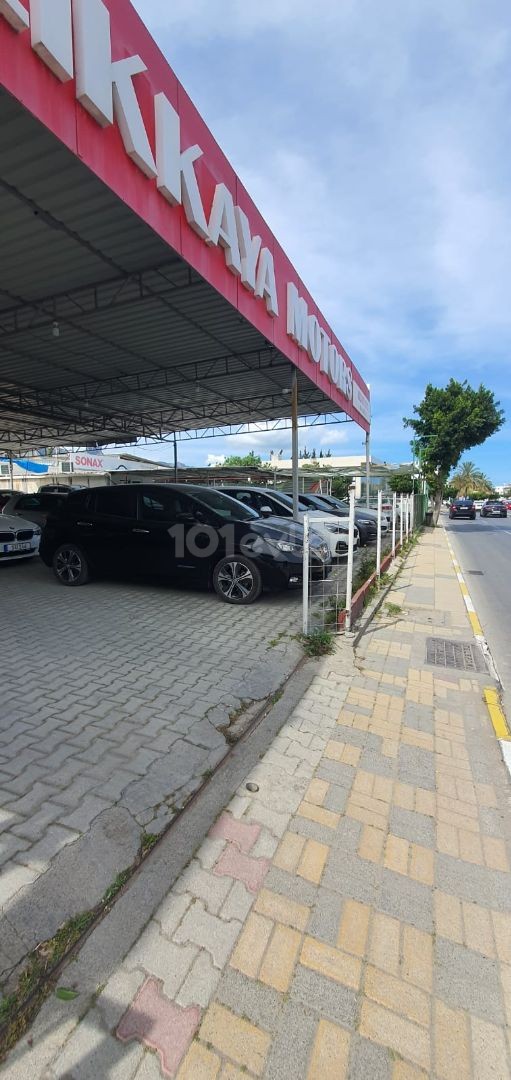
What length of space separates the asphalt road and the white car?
313 inches

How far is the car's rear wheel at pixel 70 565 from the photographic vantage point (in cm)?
713

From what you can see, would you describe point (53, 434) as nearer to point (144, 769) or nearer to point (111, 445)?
point (111, 445)

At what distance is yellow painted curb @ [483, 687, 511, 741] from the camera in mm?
3354

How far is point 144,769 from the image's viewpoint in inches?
105

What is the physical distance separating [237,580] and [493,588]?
570 centimetres

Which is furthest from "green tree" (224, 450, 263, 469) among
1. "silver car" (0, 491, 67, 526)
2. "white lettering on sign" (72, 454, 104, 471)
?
"silver car" (0, 491, 67, 526)

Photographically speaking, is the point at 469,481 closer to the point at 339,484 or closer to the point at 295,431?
the point at 339,484

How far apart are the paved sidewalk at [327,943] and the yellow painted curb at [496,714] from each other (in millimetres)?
366

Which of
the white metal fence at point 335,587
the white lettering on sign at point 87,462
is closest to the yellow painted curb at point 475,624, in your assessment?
the white metal fence at point 335,587

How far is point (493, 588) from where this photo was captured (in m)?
9.10

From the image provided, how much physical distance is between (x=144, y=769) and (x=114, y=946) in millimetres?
A: 1017

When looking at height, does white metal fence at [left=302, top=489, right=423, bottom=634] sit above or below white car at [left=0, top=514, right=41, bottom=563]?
below

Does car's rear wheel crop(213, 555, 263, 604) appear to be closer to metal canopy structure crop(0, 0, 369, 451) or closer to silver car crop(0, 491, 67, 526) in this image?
metal canopy structure crop(0, 0, 369, 451)

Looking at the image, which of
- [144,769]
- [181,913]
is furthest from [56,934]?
[144,769]
